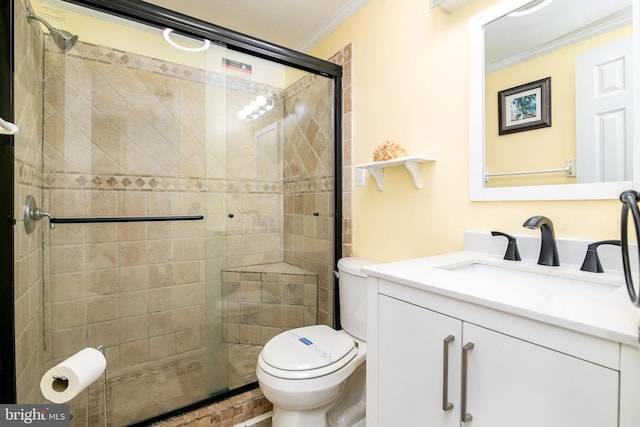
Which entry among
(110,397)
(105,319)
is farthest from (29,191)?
(110,397)

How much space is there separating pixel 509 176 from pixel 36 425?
6.05ft

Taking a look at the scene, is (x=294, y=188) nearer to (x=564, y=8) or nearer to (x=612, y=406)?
(x=564, y=8)

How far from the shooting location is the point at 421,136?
4.70 ft

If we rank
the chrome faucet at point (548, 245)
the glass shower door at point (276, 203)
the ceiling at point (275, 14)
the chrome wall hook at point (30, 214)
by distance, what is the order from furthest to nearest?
the glass shower door at point (276, 203) < the ceiling at point (275, 14) < the chrome wall hook at point (30, 214) < the chrome faucet at point (548, 245)

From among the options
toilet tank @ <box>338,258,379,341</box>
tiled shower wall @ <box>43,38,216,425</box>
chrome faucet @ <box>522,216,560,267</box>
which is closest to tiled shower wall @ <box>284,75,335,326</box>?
toilet tank @ <box>338,258,379,341</box>

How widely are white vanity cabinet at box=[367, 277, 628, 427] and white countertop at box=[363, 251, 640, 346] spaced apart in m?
0.02

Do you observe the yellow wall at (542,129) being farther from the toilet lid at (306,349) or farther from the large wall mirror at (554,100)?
the toilet lid at (306,349)

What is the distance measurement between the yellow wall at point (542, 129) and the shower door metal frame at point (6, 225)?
1802 mm

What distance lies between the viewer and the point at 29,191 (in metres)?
1.33

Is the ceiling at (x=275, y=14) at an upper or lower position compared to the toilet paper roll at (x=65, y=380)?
upper

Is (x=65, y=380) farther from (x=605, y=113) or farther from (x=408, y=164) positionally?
(x=605, y=113)

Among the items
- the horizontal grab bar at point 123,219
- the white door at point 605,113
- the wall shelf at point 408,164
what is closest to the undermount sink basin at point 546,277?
the white door at point 605,113

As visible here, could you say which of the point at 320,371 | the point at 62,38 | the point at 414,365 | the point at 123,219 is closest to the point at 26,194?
the point at 123,219

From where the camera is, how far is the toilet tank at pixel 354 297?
59.5 inches
